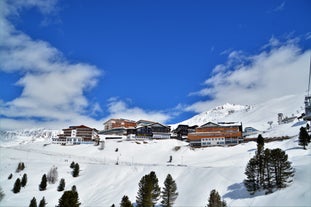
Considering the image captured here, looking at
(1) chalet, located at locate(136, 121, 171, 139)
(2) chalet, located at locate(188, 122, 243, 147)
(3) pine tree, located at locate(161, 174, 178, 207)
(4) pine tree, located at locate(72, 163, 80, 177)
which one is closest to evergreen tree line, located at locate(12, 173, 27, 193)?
(4) pine tree, located at locate(72, 163, 80, 177)

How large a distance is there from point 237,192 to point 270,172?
288 inches

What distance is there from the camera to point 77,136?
477ft

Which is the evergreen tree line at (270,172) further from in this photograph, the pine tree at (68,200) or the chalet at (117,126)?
the chalet at (117,126)

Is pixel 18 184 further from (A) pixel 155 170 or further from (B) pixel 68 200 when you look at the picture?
(B) pixel 68 200

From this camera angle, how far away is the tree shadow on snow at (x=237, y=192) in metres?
50.4

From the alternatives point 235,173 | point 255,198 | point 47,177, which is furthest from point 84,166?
point 255,198

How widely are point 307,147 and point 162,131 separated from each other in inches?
3273

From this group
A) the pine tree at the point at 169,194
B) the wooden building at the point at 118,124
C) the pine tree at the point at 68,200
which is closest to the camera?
the pine tree at the point at 68,200

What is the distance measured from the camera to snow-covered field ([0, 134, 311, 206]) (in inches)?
1940

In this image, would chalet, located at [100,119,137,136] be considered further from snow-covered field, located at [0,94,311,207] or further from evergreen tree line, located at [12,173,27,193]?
evergreen tree line, located at [12,173,27,193]

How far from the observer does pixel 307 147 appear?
7200 cm

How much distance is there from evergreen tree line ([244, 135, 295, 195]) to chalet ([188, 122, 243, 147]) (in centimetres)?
5939

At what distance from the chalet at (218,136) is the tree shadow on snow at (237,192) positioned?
56948mm

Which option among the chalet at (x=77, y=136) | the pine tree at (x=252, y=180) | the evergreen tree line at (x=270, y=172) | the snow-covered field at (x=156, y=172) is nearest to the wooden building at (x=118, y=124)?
the chalet at (x=77, y=136)
